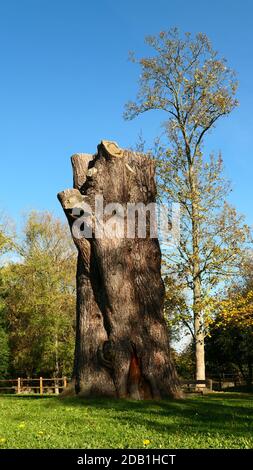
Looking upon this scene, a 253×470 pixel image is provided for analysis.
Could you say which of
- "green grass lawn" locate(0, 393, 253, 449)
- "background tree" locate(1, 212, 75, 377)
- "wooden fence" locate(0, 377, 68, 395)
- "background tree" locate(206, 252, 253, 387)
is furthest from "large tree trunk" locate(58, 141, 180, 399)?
"background tree" locate(1, 212, 75, 377)

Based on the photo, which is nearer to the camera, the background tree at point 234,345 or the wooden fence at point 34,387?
the wooden fence at point 34,387

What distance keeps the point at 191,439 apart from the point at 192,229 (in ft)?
54.5

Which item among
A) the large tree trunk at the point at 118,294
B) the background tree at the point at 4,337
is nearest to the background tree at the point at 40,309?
the background tree at the point at 4,337

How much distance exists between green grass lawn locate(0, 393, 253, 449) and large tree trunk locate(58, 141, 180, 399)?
77cm

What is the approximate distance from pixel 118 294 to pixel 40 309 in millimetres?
26420

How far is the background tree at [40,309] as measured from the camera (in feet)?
124

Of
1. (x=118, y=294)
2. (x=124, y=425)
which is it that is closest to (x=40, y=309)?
(x=118, y=294)

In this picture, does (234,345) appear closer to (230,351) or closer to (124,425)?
(230,351)

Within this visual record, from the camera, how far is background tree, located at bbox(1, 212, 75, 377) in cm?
3775

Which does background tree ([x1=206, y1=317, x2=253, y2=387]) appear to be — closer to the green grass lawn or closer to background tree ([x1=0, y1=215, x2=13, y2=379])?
background tree ([x1=0, y1=215, x2=13, y2=379])

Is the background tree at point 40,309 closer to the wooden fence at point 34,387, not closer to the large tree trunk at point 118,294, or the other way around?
the wooden fence at point 34,387

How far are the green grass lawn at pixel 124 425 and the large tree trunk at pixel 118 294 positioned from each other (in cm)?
77

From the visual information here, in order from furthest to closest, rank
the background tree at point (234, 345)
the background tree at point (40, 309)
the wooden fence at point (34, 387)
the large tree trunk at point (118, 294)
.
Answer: the background tree at point (40, 309), the background tree at point (234, 345), the wooden fence at point (34, 387), the large tree trunk at point (118, 294)

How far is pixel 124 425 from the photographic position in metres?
8.25
